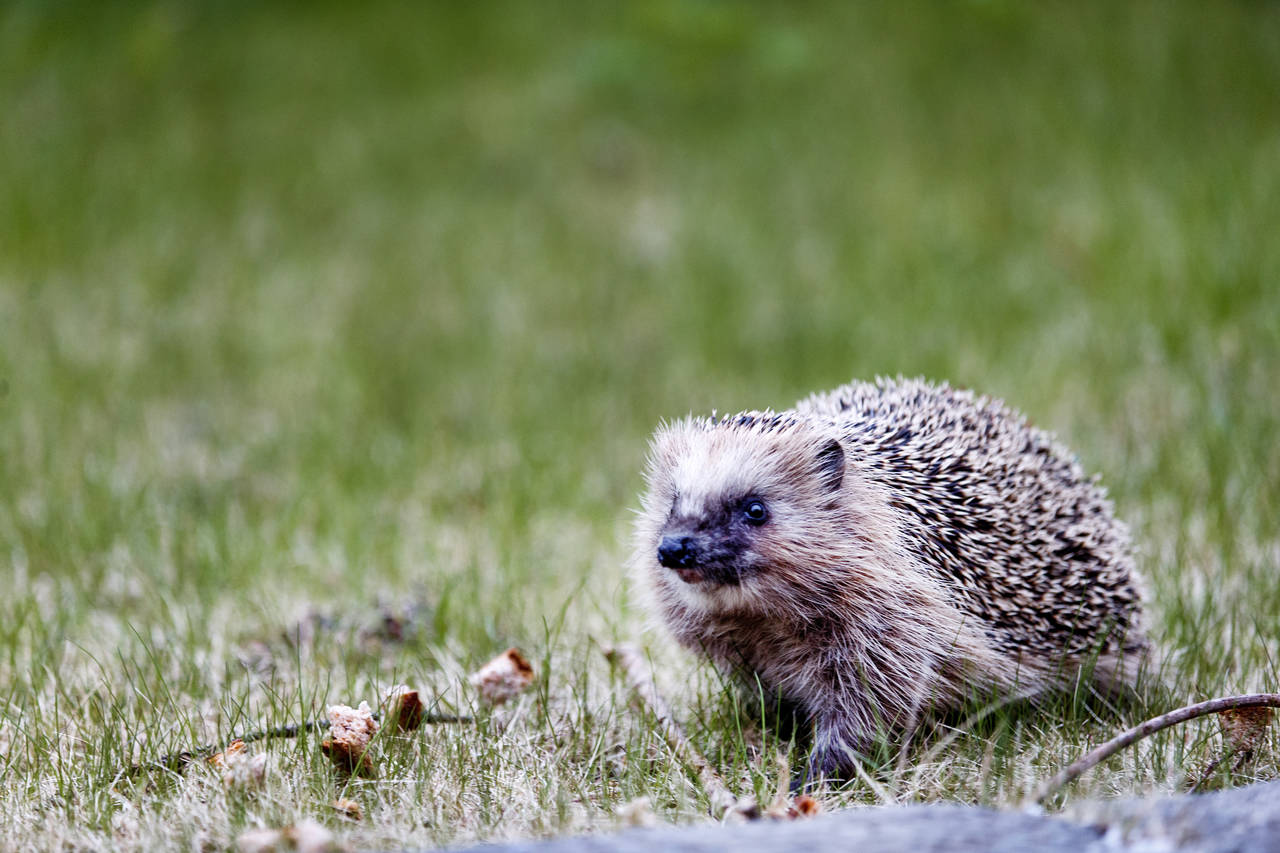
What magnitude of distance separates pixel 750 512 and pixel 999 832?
1.42m

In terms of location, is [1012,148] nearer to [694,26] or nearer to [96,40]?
[694,26]

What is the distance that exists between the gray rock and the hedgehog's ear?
1.28m

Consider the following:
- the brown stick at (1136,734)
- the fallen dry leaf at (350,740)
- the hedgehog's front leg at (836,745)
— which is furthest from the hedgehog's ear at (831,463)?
the fallen dry leaf at (350,740)

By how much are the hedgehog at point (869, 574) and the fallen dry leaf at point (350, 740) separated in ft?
3.26

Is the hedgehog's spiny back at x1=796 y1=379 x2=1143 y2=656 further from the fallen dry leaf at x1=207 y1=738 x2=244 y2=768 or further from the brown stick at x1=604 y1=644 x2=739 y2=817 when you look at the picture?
the fallen dry leaf at x1=207 y1=738 x2=244 y2=768

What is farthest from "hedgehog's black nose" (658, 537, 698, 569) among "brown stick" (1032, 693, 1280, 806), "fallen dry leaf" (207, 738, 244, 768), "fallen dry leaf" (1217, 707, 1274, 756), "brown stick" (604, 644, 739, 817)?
"fallen dry leaf" (1217, 707, 1274, 756)

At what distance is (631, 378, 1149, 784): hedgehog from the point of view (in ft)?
12.2

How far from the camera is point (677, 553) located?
358 cm

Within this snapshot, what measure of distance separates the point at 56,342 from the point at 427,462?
9.43 feet

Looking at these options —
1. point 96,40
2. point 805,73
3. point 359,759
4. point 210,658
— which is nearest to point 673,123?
point 805,73

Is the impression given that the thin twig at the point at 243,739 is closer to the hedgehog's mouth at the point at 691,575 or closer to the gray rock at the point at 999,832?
the hedgehog's mouth at the point at 691,575

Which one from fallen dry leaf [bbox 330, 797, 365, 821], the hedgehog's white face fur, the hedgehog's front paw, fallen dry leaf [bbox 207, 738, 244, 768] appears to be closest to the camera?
fallen dry leaf [bbox 330, 797, 365, 821]

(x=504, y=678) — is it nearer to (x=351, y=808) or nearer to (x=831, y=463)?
(x=351, y=808)

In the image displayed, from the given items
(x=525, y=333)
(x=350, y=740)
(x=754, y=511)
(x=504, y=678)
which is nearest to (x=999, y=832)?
(x=754, y=511)
